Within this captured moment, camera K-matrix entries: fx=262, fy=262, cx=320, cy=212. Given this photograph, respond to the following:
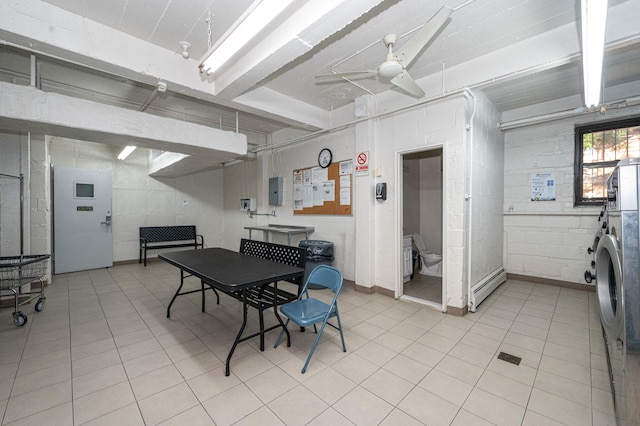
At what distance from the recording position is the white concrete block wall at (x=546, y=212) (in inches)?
155

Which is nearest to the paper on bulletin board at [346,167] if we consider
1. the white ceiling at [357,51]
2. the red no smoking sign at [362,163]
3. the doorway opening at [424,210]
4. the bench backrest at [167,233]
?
the red no smoking sign at [362,163]

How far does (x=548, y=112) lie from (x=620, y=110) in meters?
0.77

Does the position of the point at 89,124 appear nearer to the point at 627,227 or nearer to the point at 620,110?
the point at 627,227

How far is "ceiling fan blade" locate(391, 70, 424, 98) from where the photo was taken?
→ 241 cm

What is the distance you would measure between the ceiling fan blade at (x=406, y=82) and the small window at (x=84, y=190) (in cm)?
651

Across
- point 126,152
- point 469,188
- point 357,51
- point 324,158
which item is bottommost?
point 469,188

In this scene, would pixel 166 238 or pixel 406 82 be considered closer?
pixel 406 82

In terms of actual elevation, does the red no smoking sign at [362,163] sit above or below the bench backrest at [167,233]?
above

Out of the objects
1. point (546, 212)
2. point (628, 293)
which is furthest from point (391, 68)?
point (546, 212)

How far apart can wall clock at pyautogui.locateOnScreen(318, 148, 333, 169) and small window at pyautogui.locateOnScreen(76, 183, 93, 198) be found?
503 centimetres

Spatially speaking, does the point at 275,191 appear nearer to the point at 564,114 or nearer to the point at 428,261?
the point at 428,261

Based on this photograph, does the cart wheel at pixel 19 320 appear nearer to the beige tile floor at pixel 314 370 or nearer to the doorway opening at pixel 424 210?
the beige tile floor at pixel 314 370

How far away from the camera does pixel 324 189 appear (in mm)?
4754

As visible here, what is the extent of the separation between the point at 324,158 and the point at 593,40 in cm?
342
